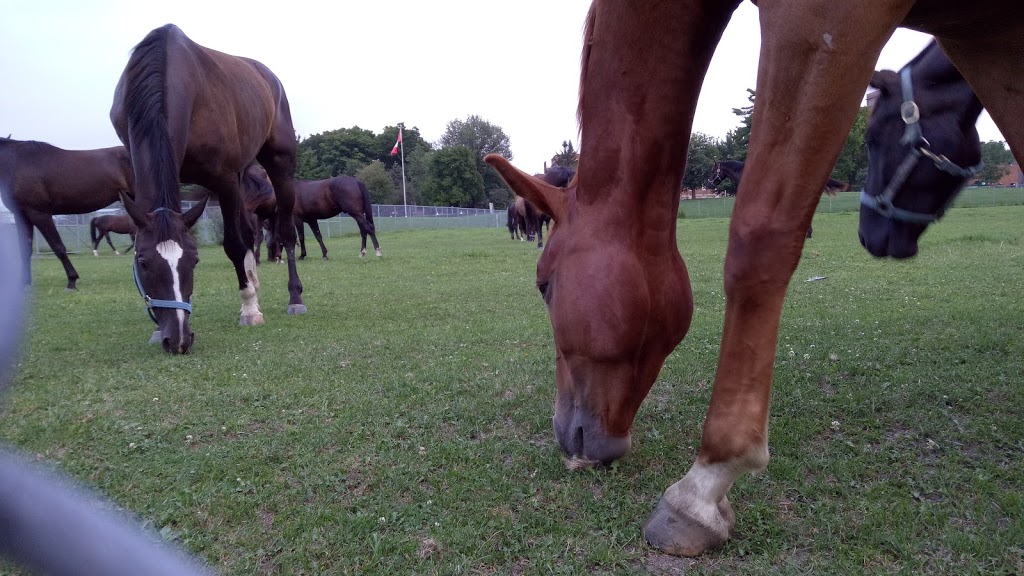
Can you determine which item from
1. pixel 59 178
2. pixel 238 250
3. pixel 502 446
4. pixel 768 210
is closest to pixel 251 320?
pixel 238 250

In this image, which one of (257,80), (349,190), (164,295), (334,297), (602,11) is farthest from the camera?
(349,190)

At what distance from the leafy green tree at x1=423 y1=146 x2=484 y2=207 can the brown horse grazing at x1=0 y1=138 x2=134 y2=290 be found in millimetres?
64385

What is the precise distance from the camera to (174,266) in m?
4.84

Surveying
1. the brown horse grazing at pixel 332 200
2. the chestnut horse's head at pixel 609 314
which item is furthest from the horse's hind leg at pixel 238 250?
the brown horse grazing at pixel 332 200

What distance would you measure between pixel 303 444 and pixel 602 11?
2.28 meters

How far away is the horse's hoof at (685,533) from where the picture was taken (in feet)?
6.35

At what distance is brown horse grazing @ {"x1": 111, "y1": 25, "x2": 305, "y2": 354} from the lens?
4.84 metres

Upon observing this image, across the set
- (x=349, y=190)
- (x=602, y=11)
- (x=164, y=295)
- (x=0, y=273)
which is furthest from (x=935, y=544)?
(x=349, y=190)

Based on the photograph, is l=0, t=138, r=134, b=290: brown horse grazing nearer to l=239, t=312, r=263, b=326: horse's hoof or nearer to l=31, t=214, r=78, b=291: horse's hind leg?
l=31, t=214, r=78, b=291: horse's hind leg

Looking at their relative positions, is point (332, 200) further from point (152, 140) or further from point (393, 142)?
point (393, 142)

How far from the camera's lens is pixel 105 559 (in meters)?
0.49

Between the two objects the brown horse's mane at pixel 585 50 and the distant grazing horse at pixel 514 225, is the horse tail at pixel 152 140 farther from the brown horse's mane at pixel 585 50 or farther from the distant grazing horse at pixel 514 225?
the distant grazing horse at pixel 514 225

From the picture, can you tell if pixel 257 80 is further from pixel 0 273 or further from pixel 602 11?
pixel 0 273

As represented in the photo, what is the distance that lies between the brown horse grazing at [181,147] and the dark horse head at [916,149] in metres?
4.70
